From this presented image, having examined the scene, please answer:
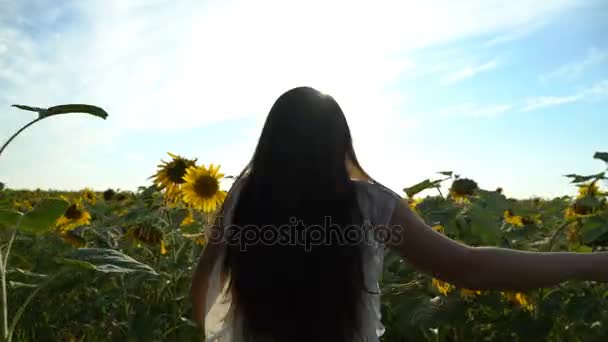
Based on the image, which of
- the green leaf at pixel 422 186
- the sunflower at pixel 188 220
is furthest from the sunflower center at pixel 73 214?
the green leaf at pixel 422 186

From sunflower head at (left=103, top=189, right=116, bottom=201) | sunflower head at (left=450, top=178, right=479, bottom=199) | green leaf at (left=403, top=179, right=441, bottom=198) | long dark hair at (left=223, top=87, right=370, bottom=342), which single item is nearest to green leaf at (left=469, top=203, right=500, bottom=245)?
green leaf at (left=403, top=179, right=441, bottom=198)

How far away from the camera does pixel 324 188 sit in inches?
70.2

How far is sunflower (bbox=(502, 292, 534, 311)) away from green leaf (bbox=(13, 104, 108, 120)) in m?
1.98

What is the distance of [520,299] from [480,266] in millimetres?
1307

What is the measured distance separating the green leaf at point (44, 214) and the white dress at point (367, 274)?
0.50 meters

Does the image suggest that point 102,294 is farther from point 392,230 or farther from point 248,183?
point 392,230

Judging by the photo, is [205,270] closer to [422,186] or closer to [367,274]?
[367,274]

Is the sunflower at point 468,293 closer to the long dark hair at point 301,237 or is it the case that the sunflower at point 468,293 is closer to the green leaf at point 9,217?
the long dark hair at point 301,237

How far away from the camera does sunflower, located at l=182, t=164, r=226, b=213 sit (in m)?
3.97

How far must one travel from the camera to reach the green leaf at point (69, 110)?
5.79ft

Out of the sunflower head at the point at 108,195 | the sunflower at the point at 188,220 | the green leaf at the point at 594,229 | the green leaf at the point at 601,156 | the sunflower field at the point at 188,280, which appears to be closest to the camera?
the sunflower field at the point at 188,280

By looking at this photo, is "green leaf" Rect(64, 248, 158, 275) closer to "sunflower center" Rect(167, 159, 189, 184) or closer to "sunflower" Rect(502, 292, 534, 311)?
"sunflower" Rect(502, 292, 534, 311)

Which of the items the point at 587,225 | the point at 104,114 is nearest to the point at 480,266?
the point at 587,225

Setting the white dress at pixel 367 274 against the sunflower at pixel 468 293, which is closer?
the white dress at pixel 367 274
